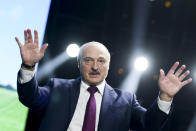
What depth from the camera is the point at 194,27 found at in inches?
145

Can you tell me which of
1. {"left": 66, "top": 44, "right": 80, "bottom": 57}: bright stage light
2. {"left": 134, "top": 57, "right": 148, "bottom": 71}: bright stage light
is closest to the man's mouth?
{"left": 66, "top": 44, "right": 80, "bottom": 57}: bright stage light

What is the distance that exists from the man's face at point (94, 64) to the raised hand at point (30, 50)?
1.13ft

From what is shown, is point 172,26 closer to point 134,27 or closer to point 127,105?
point 134,27

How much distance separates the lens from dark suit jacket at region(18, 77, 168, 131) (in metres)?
1.64

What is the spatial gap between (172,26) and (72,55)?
1.51 m

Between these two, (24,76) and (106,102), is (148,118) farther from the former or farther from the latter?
(24,76)

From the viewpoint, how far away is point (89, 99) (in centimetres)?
174

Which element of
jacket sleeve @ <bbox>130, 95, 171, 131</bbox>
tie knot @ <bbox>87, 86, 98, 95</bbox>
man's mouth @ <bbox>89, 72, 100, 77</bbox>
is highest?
man's mouth @ <bbox>89, 72, 100, 77</bbox>

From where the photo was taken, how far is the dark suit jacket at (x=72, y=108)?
5.39 feet

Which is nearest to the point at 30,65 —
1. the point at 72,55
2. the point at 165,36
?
the point at 72,55

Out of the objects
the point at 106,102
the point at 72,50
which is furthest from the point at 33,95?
the point at 72,50

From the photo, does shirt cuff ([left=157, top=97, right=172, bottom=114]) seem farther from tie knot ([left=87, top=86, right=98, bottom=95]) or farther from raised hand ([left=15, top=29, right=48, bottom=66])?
raised hand ([left=15, top=29, right=48, bottom=66])

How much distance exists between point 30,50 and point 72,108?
18.6 inches

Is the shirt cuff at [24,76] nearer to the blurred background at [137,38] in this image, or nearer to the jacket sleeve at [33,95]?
the jacket sleeve at [33,95]
